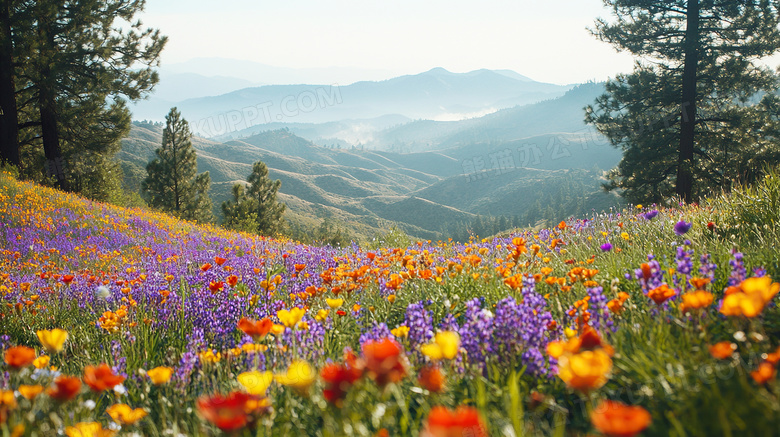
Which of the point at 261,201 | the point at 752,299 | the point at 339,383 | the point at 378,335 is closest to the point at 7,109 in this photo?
the point at 378,335

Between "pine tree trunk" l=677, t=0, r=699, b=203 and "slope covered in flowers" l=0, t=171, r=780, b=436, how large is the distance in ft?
47.4

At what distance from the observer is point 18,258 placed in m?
7.35

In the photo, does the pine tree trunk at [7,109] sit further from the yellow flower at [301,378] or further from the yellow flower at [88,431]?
the yellow flower at [301,378]

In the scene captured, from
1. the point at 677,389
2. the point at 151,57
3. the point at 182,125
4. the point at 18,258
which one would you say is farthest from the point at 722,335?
the point at 182,125

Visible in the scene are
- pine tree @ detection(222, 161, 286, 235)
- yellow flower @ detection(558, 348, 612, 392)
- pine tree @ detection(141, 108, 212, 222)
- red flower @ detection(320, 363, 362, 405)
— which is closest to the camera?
yellow flower @ detection(558, 348, 612, 392)

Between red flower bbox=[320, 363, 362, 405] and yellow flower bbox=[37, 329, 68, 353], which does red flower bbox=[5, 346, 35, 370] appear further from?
red flower bbox=[320, 363, 362, 405]

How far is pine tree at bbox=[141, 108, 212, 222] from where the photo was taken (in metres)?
37.5

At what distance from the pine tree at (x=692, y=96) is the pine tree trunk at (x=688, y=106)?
0.12 feet

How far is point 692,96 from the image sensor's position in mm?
17938

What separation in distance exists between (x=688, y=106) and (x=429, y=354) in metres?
22.0

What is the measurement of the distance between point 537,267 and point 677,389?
2831 mm

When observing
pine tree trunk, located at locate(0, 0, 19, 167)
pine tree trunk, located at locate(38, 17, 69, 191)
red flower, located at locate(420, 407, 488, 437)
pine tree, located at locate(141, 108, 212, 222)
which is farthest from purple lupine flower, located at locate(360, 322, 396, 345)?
pine tree, located at locate(141, 108, 212, 222)

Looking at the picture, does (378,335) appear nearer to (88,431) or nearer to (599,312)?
(599,312)

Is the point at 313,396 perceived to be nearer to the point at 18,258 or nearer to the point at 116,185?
the point at 18,258
